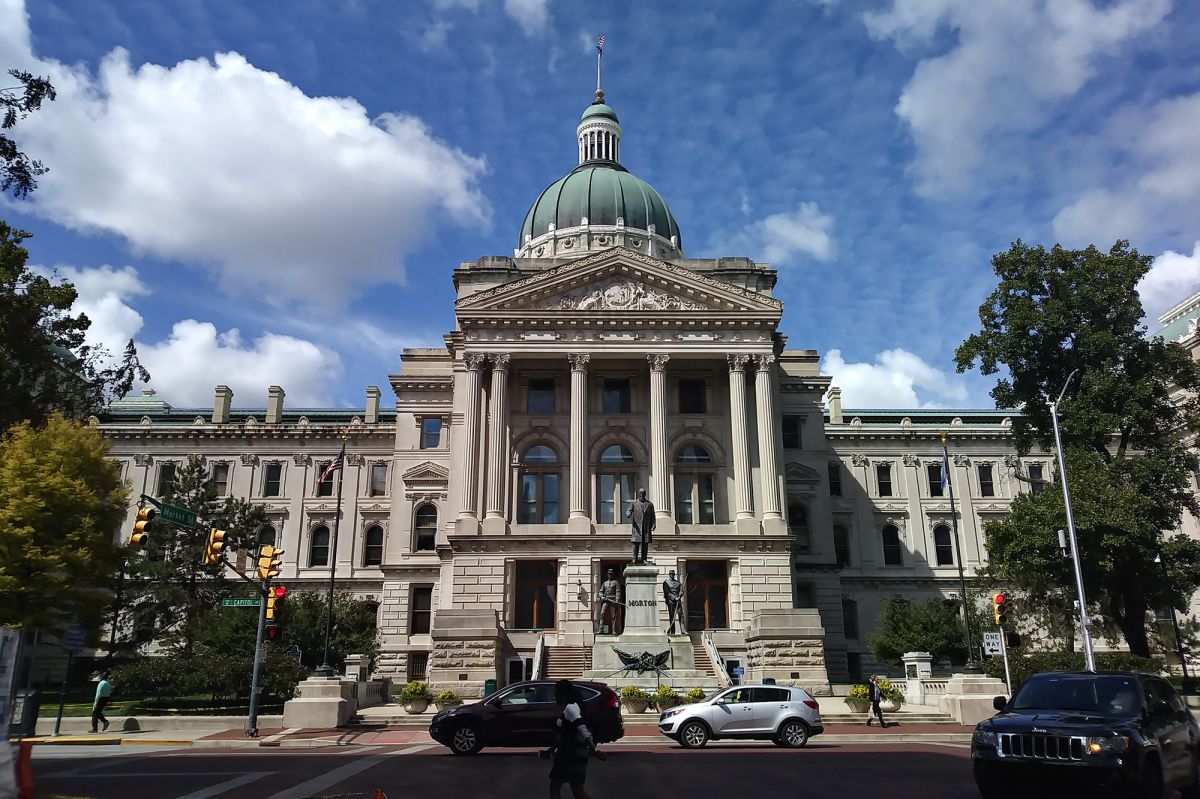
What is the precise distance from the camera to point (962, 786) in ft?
43.9

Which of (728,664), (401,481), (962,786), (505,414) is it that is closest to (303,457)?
(401,481)

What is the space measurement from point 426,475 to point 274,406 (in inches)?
707

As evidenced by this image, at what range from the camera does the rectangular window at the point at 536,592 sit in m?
45.8

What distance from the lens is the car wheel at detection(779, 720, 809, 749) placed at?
813 inches

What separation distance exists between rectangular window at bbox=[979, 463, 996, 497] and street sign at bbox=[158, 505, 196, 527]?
197ft

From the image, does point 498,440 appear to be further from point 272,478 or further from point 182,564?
point 272,478

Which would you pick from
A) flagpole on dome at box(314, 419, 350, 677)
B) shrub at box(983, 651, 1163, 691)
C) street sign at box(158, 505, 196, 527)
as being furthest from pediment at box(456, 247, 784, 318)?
street sign at box(158, 505, 196, 527)

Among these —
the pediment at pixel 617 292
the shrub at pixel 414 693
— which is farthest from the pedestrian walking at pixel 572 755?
the pediment at pixel 617 292

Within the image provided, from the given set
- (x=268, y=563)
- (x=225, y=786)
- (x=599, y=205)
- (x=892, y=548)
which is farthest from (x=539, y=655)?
(x=599, y=205)

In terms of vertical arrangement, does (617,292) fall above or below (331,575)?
above

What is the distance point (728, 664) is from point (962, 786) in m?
27.9

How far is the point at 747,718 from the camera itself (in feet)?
67.8

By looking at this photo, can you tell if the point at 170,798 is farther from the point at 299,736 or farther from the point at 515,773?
the point at 299,736

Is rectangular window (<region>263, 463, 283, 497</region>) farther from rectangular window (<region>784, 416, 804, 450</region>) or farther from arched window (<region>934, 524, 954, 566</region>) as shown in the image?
arched window (<region>934, 524, 954, 566</region>)
